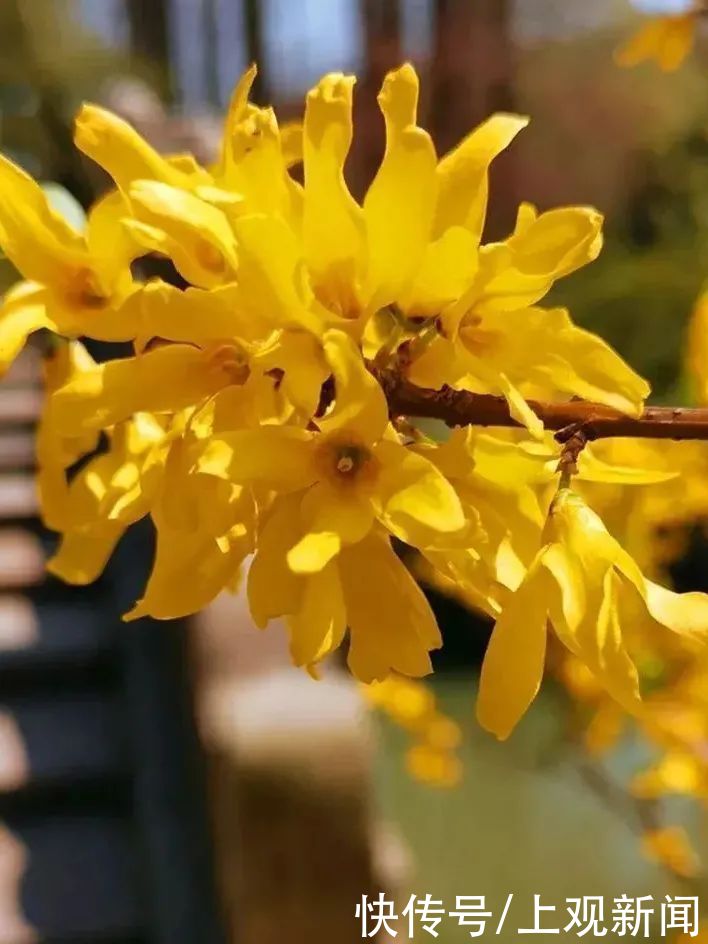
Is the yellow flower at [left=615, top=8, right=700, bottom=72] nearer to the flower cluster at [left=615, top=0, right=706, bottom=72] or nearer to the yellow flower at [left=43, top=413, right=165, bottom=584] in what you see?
the flower cluster at [left=615, top=0, right=706, bottom=72]

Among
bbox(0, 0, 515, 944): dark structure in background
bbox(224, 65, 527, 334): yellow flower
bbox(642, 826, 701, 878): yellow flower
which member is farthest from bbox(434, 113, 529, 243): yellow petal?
bbox(0, 0, 515, 944): dark structure in background

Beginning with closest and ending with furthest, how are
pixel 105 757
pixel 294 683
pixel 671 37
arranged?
1. pixel 671 37
2. pixel 294 683
3. pixel 105 757

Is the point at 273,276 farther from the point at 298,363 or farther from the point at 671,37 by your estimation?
the point at 671,37

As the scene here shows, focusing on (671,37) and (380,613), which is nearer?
(380,613)

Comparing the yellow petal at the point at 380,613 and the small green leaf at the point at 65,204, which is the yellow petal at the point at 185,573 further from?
the small green leaf at the point at 65,204

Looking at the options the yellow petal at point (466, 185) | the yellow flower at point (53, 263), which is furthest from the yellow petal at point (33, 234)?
the yellow petal at point (466, 185)

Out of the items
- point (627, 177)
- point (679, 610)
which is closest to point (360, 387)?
point (679, 610)

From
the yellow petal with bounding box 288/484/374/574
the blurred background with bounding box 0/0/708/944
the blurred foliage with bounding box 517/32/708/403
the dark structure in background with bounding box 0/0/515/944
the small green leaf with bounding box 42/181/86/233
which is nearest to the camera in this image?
the yellow petal with bounding box 288/484/374/574
